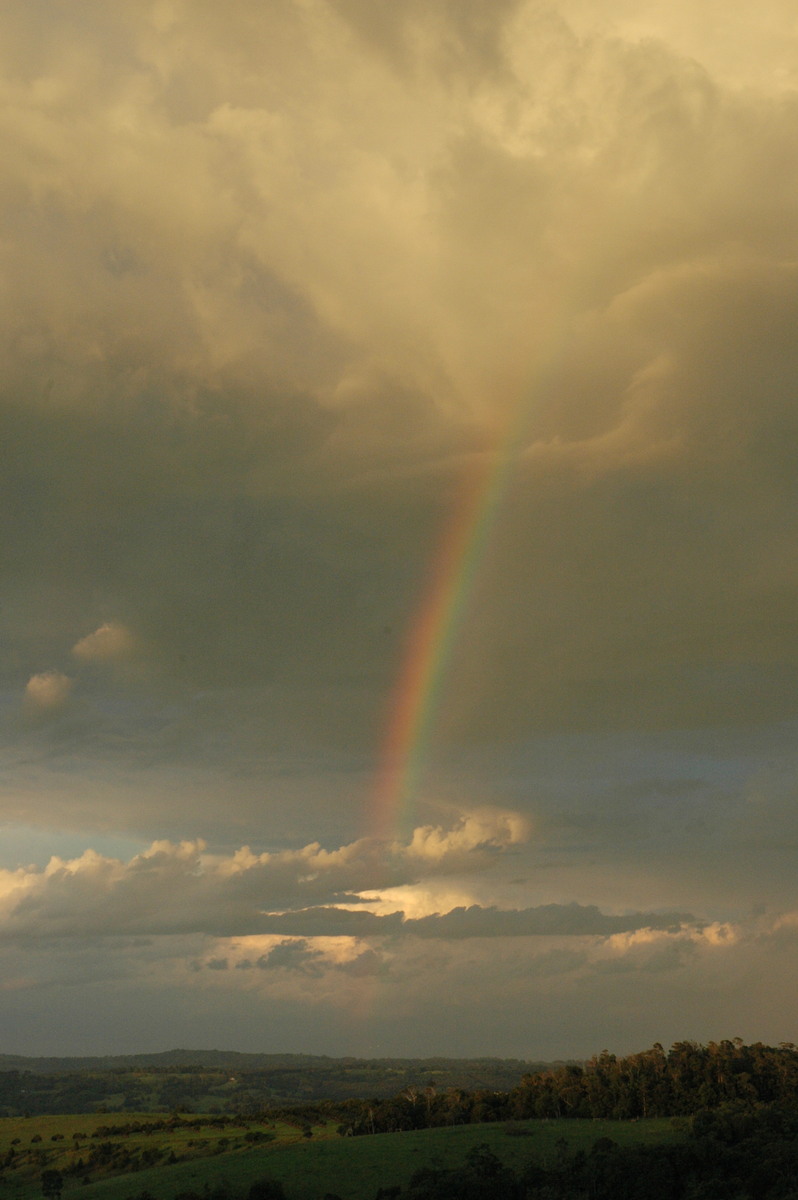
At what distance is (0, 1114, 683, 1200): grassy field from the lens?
118750 millimetres

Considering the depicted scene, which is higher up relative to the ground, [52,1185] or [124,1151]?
[124,1151]

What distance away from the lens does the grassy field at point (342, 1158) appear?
118750 mm

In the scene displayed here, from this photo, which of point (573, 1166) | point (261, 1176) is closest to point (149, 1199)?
point (261, 1176)

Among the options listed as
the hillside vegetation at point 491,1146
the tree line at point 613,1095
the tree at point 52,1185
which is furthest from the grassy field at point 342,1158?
the tree line at point 613,1095

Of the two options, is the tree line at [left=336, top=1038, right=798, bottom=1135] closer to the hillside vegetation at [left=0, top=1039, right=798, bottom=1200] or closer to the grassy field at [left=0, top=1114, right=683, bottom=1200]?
the hillside vegetation at [left=0, top=1039, right=798, bottom=1200]

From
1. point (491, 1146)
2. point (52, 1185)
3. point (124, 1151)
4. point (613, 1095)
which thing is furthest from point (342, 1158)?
point (613, 1095)

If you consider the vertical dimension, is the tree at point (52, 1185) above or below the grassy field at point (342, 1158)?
below

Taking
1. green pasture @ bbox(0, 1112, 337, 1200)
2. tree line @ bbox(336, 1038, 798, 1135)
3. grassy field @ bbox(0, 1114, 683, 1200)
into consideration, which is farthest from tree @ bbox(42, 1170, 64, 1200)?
tree line @ bbox(336, 1038, 798, 1135)

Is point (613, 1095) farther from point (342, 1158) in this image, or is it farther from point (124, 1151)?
point (124, 1151)

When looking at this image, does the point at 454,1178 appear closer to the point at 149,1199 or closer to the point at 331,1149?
the point at 331,1149

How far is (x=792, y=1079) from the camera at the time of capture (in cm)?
18638

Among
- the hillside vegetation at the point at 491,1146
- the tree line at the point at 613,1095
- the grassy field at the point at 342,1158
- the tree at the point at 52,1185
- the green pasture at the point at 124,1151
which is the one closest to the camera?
the hillside vegetation at the point at 491,1146

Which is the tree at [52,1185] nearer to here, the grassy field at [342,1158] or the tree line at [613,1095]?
the grassy field at [342,1158]

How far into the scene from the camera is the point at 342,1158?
127375mm
